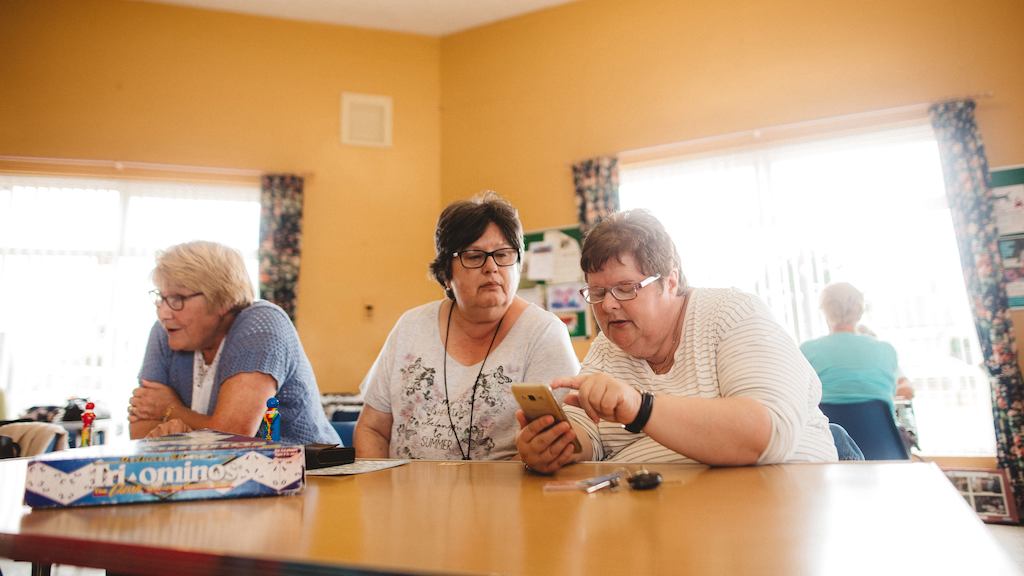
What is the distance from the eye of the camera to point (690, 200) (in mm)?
4738

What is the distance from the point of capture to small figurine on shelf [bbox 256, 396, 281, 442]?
4.86ft

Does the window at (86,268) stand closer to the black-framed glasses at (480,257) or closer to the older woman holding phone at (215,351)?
the older woman holding phone at (215,351)

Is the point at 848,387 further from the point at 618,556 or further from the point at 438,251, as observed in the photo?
the point at 618,556

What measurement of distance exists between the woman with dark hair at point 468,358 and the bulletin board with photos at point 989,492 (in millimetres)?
3320

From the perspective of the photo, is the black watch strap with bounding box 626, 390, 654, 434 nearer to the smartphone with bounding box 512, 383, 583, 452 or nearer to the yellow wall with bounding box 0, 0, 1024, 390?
the smartphone with bounding box 512, 383, 583, 452

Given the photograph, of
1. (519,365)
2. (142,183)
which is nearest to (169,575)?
(519,365)

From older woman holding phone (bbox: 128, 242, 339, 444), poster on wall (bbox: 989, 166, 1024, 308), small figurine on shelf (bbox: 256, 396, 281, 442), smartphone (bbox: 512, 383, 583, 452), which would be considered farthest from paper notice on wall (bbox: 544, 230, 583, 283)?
smartphone (bbox: 512, 383, 583, 452)

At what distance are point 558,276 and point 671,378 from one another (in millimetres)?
3582

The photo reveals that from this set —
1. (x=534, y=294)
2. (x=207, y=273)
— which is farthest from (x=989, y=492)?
(x=207, y=273)

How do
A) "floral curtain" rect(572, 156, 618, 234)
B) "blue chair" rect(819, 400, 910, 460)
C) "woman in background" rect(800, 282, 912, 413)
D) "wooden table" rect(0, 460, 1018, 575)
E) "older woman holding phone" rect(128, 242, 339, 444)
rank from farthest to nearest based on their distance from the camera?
"floral curtain" rect(572, 156, 618, 234)
"woman in background" rect(800, 282, 912, 413)
"blue chair" rect(819, 400, 910, 460)
"older woman holding phone" rect(128, 242, 339, 444)
"wooden table" rect(0, 460, 1018, 575)

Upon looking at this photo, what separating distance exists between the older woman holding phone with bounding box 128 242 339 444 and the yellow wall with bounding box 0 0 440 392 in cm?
323

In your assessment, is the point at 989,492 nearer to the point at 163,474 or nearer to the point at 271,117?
the point at 163,474

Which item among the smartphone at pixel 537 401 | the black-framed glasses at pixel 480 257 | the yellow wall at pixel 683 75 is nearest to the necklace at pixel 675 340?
the smartphone at pixel 537 401

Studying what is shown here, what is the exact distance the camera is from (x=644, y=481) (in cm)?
93
